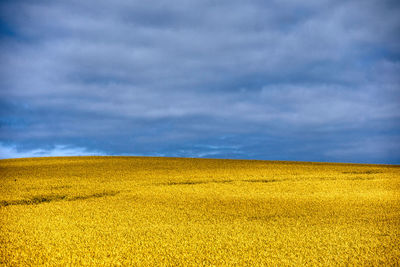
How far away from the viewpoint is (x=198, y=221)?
25.0 ft

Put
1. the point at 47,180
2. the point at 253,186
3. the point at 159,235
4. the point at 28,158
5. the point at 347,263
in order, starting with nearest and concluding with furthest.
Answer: the point at 347,263 → the point at 159,235 → the point at 253,186 → the point at 47,180 → the point at 28,158

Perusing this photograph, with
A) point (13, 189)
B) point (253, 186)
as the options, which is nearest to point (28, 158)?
point (13, 189)

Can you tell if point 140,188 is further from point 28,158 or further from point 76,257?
point 28,158

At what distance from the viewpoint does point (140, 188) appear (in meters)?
12.4

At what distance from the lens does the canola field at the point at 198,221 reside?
532cm

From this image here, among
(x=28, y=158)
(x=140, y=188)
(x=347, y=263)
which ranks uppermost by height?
(x=28, y=158)

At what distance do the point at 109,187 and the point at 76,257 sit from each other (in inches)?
292

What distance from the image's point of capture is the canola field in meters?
5.32

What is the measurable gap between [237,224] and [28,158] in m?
A: 21.7

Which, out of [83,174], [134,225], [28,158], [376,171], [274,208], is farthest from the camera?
[28,158]

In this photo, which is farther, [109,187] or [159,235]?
[109,187]

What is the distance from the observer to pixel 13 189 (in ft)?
39.4

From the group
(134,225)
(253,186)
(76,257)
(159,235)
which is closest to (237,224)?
(159,235)

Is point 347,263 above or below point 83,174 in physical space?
below
